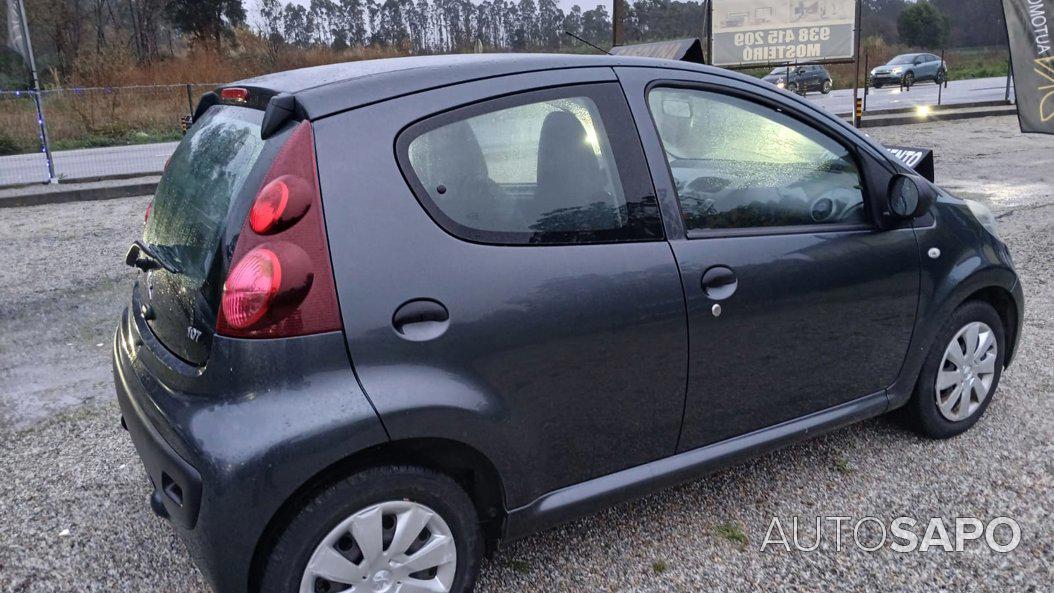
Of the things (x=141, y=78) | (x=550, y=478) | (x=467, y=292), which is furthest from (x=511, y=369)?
(x=141, y=78)

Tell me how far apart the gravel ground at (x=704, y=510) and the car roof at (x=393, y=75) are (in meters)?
1.60

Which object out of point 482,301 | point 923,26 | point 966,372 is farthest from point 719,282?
point 923,26

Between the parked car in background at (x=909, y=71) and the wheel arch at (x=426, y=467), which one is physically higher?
the parked car in background at (x=909, y=71)

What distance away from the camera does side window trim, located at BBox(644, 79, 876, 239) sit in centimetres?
264

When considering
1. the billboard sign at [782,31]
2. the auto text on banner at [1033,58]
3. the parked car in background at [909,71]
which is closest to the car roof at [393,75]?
the auto text on banner at [1033,58]

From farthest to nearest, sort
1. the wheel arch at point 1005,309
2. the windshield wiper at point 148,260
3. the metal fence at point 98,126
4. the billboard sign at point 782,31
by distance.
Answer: the billboard sign at point 782,31 → the metal fence at point 98,126 → the wheel arch at point 1005,309 → the windshield wiper at point 148,260

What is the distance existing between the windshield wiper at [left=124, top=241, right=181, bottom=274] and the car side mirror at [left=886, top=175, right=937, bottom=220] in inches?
99.2

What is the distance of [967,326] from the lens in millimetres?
3379

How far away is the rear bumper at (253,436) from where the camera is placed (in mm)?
1936

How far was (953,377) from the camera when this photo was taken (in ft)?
11.2

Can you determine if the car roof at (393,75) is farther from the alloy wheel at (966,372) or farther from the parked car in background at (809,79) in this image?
the parked car in background at (809,79)

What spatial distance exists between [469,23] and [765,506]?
51.6 m

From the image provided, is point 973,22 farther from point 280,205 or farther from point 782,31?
point 280,205

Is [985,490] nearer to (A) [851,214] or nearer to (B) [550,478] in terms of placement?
(A) [851,214]
